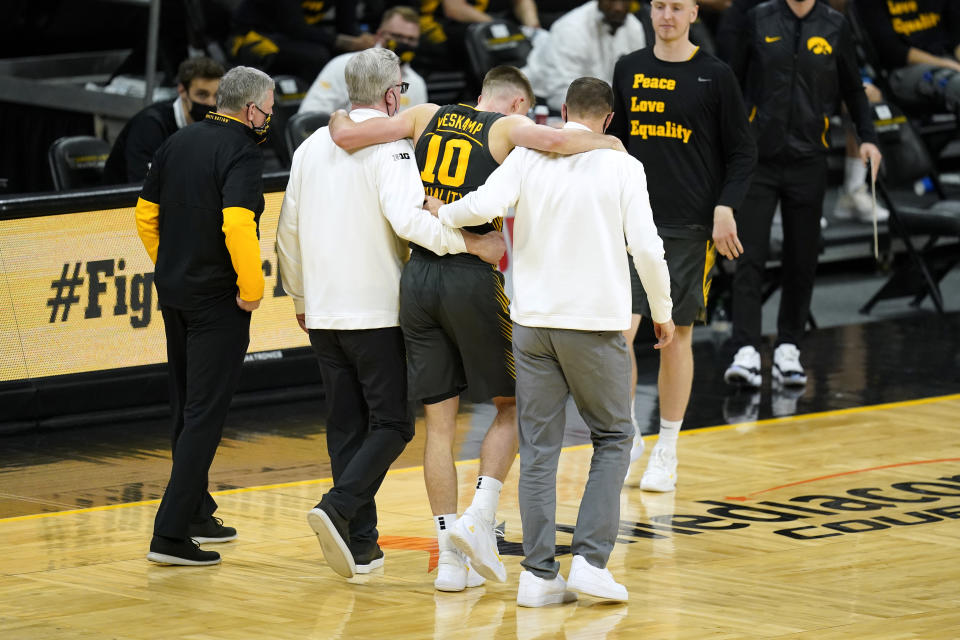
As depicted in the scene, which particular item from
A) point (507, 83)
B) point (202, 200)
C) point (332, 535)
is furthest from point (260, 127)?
point (332, 535)

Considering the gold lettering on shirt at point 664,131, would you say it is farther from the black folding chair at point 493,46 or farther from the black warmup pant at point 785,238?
the black folding chair at point 493,46

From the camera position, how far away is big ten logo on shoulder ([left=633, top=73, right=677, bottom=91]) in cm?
707

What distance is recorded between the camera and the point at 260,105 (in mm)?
5836

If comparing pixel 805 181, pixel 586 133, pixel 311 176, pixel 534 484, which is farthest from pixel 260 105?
pixel 805 181

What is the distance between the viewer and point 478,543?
5273mm

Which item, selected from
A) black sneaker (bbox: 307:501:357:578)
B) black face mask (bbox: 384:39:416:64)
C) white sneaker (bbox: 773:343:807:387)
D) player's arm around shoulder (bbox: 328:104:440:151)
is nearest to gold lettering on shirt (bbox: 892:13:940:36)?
black face mask (bbox: 384:39:416:64)

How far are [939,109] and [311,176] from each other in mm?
9274

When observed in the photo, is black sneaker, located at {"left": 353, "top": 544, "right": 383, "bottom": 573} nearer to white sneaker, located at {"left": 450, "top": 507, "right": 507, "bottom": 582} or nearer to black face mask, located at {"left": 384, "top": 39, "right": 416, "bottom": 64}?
white sneaker, located at {"left": 450, "top": 507, "right": 507, "bottom": 582}

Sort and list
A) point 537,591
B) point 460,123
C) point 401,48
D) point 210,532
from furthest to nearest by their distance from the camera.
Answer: point 401,48 < point 210,532 < point 460,123 < point 537,591

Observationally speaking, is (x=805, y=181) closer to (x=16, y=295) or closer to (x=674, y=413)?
(x=674, y=413)

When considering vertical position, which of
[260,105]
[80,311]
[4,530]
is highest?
[260,105]

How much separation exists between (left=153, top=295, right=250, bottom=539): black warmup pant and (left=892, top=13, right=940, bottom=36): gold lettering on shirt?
9135mm

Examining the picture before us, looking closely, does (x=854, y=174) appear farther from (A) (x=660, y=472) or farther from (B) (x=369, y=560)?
(B) (x=369, y=560)

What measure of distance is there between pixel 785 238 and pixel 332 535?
4702 millimetres
